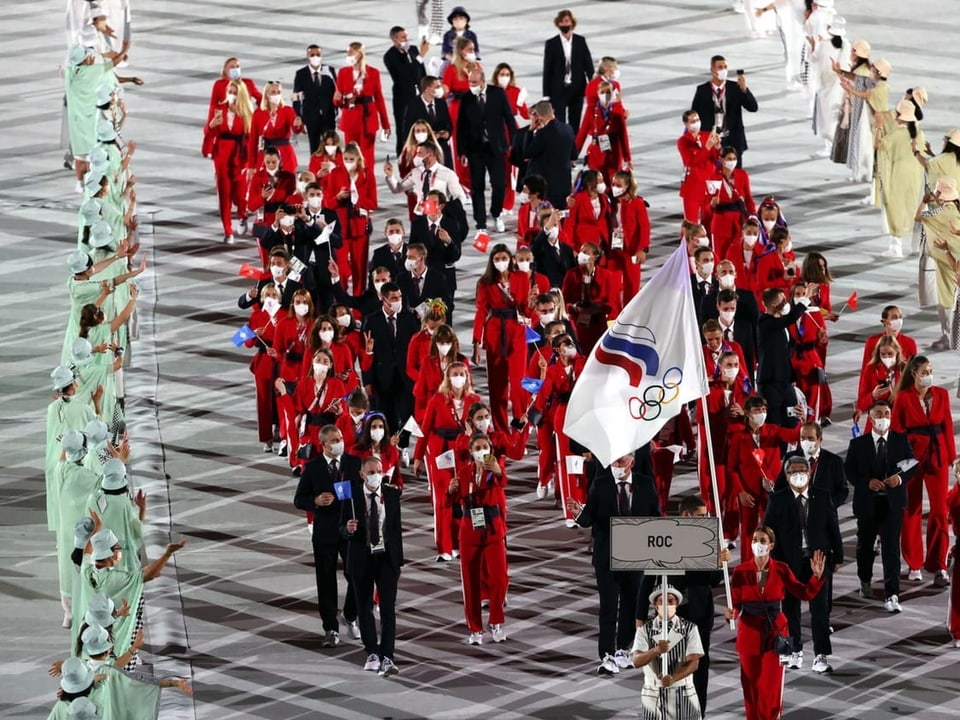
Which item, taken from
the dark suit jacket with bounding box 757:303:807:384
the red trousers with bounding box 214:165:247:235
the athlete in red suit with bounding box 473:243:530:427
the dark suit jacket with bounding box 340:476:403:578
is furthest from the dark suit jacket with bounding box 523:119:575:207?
the dark suit jacket with bounding box 340:476:403:578

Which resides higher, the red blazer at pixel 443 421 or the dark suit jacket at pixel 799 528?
the red blazer at pixel 443 421

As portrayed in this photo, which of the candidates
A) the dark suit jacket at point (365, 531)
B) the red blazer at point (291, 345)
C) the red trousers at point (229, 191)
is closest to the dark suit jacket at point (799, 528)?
the dark suit jacket at point (365, 531)

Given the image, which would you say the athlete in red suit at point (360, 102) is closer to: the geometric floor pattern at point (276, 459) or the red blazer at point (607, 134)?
the geometric floor pattern at point (276, 459)

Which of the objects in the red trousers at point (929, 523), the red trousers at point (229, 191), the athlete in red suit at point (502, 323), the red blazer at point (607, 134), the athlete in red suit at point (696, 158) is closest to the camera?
the red trousers at point (929, 523)

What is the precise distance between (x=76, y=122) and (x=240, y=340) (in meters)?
8.65

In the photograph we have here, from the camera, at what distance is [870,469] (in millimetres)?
16812

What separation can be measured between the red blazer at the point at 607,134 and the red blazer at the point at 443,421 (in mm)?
8183

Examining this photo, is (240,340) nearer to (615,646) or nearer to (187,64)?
(615,646)

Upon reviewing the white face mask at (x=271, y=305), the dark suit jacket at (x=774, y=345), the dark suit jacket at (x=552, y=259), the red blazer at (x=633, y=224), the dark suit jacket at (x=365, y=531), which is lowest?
the dark suit jacket at (x=365, y=531)

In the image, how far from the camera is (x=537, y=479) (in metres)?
19.6

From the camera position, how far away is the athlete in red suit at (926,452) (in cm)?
1708

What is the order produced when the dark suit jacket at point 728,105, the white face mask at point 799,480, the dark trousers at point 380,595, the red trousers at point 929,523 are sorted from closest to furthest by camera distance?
the white face mask at point 799,480
the dark trousers at point 380,595
the red trousers at point 929,523
the dark suit jacket at point 728,105

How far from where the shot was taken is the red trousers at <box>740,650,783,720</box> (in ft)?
48.5

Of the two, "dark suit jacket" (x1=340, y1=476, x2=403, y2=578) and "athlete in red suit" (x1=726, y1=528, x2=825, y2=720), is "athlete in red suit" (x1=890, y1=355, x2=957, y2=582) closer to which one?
"athlete in red suit" (x1=726, y1=528, x2=825, y2=720)
